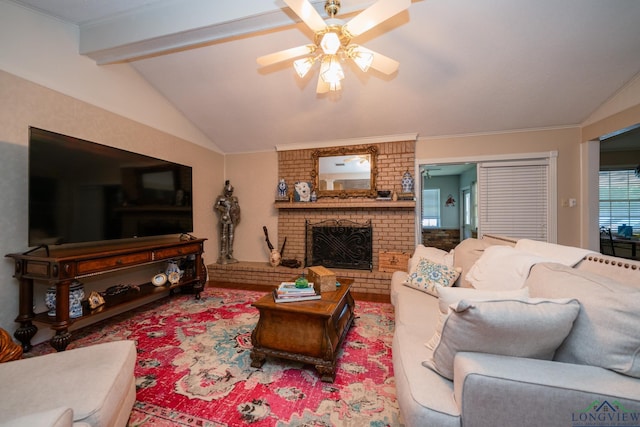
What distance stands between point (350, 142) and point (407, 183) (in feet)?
3.70

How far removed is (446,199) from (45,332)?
8.65m

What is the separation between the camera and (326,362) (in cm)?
165

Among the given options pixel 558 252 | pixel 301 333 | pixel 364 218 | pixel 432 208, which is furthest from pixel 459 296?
pixel 432 208

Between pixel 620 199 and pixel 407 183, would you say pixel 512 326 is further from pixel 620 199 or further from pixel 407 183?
pixel 620 199

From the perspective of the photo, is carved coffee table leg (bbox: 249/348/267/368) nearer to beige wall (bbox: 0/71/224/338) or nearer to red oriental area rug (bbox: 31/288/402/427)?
red oriental area rug (bbox: 31/288/402/427)

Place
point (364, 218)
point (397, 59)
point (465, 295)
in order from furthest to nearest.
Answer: point (364, 218) → point (397, 59) → point (465, 295)

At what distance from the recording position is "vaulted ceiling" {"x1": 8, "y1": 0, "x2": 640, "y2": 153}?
213 cm

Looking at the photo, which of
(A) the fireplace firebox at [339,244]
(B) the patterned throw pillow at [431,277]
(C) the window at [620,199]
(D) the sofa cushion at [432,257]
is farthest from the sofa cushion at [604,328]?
(C) the window at [620,199]

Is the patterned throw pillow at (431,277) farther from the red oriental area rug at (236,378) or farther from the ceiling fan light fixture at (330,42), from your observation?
the ceiling fan light fixture at (330,42)

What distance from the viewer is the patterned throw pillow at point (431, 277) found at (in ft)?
7.18

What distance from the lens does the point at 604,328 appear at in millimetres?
909

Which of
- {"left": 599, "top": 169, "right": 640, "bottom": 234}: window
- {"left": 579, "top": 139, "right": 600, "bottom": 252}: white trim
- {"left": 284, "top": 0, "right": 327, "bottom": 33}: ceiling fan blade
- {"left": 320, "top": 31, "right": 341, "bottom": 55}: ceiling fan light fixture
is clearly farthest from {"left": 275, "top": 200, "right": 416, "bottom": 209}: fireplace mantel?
{"left": 599, "top": 169, "right": 640, "bottom": 234}: window

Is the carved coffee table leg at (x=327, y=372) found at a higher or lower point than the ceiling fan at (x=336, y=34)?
lower

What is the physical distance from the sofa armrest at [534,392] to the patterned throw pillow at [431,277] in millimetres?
1277
